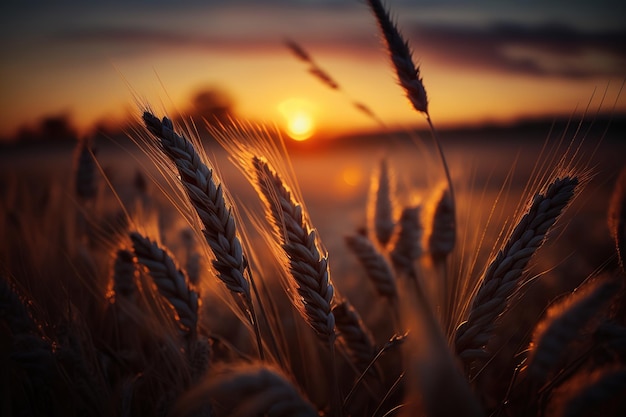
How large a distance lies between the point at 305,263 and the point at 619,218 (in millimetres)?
1146

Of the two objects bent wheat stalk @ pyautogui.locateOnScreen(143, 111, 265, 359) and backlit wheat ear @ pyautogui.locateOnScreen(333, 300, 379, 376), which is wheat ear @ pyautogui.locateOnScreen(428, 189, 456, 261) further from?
bent wheat stalk @ pyautogui.locateOnScreen(143, 111, 265, 359)

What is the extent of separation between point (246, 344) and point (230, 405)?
0.82 metres

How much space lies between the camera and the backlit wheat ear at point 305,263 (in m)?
1.19

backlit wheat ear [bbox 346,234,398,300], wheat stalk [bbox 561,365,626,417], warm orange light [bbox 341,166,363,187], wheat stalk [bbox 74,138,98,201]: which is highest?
warm orange light [bbox 341,166,363,187]

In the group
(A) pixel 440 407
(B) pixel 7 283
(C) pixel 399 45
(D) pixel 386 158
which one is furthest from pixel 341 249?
(A) pixel 440 407

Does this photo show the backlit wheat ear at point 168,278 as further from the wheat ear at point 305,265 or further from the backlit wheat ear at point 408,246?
the backlit wheat ear at point 408,246

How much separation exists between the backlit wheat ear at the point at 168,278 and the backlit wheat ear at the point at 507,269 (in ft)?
2.79

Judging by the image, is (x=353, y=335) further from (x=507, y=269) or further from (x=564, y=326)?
(x=564, y=326)

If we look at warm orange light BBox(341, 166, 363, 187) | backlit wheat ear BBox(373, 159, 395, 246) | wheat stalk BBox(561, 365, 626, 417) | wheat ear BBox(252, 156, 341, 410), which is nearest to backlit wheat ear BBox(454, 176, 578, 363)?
wheat stalk BBox(561, 365, 626, 417)

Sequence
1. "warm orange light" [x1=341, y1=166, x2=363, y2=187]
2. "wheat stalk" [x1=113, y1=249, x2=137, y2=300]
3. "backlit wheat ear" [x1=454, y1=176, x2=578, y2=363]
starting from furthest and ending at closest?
"warm orange light" [x1=341, y1=166, x2=363, y2=187] < "wheat stalk" [x1=113, y1=249, x2=137, y2=300] < "backlit wheat ear" [x1=454, y1=176, x2=578, y2=363]

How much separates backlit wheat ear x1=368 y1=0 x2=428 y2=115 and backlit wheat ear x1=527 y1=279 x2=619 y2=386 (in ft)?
3.00

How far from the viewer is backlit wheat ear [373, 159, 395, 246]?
8.32ft

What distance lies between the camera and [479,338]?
3.89 feet

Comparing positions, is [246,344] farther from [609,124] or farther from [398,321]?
[609,124]
